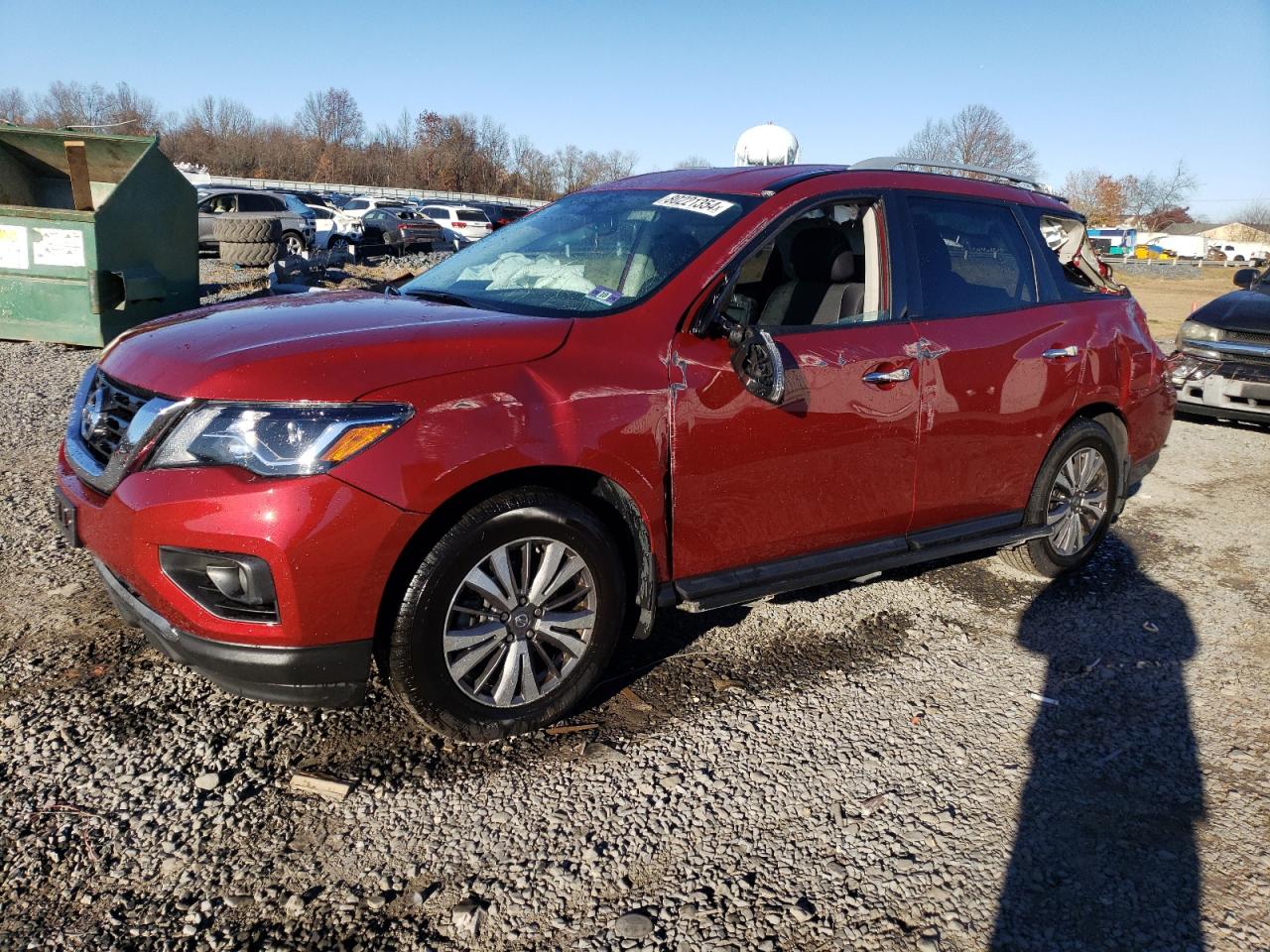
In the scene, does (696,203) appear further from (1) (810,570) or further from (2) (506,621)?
(2) (506,621)

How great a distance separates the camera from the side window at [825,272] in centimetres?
395

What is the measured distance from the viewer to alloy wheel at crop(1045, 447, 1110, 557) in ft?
15.7

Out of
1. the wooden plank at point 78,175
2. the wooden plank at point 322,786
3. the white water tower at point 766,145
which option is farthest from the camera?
the white water tower at point 766,145

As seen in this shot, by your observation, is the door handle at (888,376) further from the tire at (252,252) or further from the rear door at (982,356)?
the tire at (252,252)

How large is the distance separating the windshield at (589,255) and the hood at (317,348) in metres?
0.31

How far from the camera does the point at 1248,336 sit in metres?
8.83

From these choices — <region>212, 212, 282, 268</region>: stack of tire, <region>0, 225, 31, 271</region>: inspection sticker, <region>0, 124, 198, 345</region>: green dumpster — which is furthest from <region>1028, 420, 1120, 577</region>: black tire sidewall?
<region>212, 212, 282, 268</region>: stack of tire

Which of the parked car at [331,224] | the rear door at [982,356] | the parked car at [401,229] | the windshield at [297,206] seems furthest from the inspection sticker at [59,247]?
the parked car at [331,224]

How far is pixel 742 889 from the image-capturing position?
254 cm

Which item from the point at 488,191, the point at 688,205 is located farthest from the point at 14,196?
the point at 488,191

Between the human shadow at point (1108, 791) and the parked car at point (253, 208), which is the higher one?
the parked car at point (253, 208)

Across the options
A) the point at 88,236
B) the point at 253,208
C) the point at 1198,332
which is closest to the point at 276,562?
the point at 88,236

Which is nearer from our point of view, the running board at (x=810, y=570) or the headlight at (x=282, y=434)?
the headlight at (x=282, y=434)

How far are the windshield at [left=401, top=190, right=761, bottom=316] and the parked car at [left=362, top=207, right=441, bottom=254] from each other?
1622 cm
